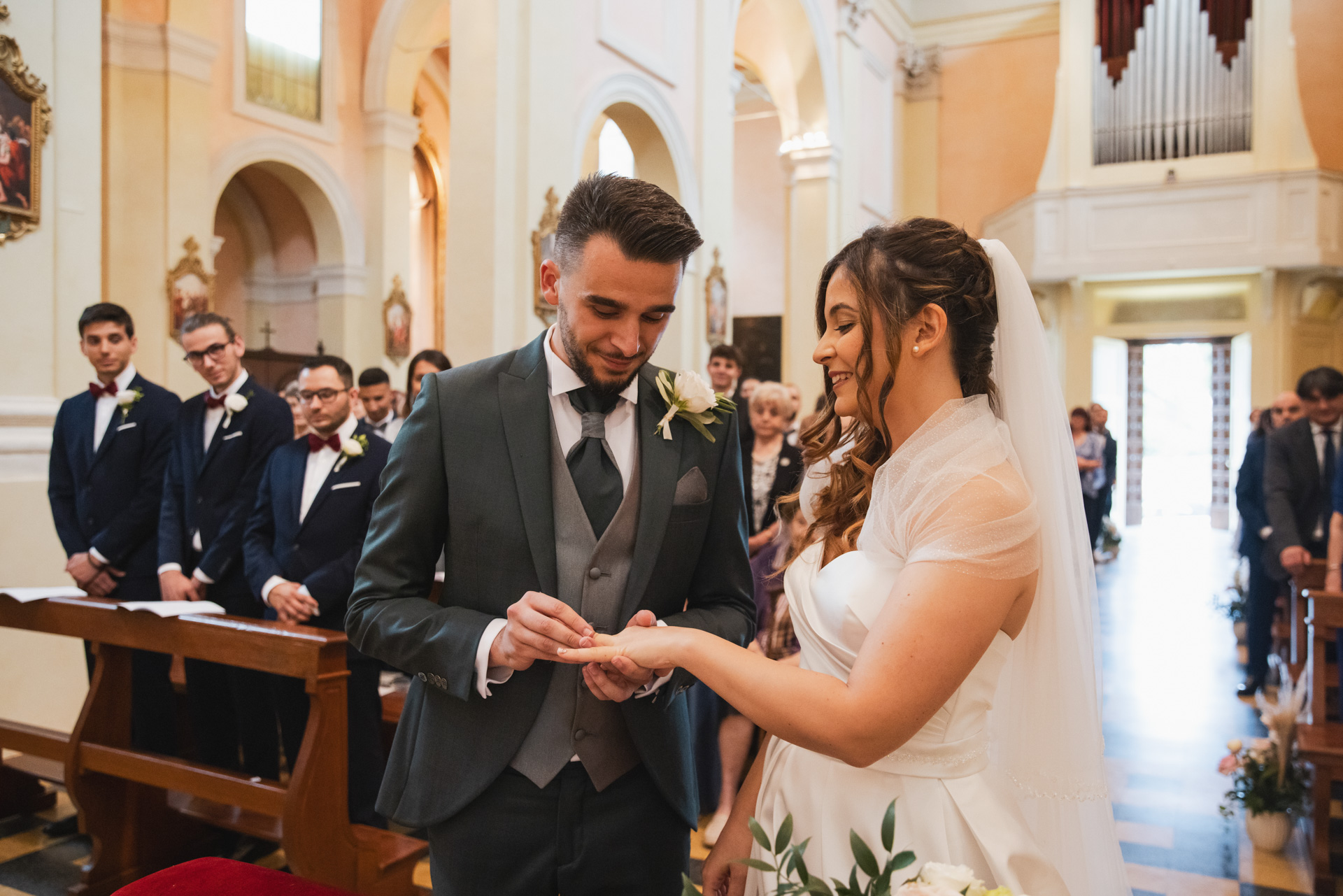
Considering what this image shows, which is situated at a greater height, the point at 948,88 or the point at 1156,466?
the point at 948,88

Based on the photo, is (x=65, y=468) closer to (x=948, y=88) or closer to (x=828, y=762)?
(x=828, y=762)

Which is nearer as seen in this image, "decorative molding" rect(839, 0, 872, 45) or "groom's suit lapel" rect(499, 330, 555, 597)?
"groom's suit lapel" rect(499, 330, 555, 597)

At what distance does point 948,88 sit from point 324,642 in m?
15.4

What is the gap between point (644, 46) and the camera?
8.53 metres

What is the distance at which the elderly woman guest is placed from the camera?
1072 cm

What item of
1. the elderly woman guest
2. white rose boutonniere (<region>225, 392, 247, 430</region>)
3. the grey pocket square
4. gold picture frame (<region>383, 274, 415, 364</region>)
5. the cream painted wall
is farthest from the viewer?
gold picture frame (<region>383, 274, 415, 364</region>)

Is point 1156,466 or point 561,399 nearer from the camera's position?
point 561,399

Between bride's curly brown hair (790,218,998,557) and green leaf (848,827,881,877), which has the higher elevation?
bride's curly brown hair (790,218,998,557)

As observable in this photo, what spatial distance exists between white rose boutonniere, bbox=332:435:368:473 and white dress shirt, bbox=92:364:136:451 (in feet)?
3.63

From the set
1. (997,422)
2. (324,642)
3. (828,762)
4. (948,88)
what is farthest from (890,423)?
(948,88)

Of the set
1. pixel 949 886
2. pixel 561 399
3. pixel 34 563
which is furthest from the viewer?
pixel 34 563

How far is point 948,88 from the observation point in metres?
→ 15.9

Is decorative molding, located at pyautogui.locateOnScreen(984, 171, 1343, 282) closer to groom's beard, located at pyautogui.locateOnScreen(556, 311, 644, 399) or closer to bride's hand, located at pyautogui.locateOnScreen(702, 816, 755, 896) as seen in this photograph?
groom's beard, located at pyautogui.locateOnScreen(556, 311, 644, 399)

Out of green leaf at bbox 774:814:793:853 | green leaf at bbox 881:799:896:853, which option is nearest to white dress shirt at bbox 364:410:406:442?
green leaf at bbox 774:814:793:853
